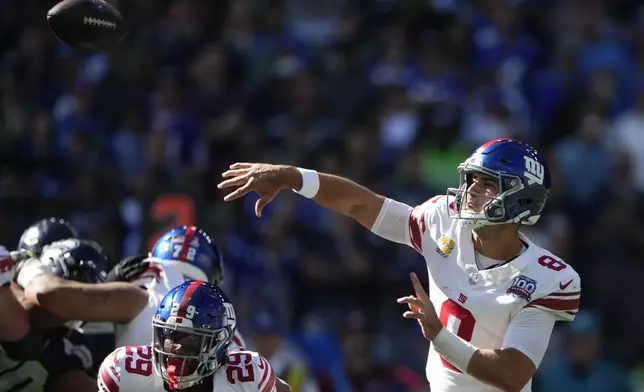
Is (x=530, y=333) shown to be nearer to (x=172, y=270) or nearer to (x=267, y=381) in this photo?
(x=267, y=381)

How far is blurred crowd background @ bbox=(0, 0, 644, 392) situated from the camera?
372 inches

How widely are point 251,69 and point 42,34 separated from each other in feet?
6.25

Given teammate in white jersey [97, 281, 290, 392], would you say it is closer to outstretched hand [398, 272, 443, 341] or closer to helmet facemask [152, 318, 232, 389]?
helmet facemask [152, 318, 232, 389]

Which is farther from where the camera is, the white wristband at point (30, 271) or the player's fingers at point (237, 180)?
the white wristband at point (30, 271)

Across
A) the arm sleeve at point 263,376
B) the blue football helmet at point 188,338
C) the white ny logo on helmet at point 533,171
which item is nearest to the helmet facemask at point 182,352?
the blue football helmet at point 188,338

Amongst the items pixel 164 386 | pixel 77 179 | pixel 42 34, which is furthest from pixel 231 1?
pixel 164 386

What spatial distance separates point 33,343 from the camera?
5.62 metres

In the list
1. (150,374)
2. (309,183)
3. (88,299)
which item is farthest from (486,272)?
(88,299)

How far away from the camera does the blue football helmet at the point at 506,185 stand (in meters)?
5.07

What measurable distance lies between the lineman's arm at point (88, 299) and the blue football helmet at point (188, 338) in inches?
24.5

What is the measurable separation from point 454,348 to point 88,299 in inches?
66.0

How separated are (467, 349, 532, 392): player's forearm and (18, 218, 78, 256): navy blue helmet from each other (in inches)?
97.6

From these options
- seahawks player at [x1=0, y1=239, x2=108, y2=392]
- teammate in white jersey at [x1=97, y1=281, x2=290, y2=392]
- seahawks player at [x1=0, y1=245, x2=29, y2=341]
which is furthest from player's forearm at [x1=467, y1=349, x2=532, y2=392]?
seahawks player at [x1=0, y1=245, x2=29, y2=341]

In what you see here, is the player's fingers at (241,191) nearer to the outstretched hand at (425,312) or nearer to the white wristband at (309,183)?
the white wristband at (309,183)
